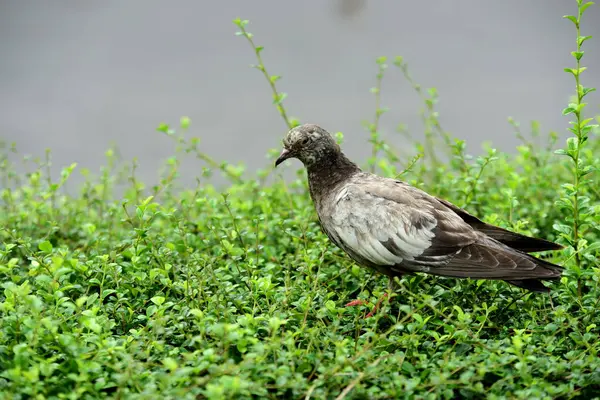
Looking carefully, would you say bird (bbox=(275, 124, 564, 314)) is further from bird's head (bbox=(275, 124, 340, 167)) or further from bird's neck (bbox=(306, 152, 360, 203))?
bird's head (bbox=(275, 124, 340, 167))

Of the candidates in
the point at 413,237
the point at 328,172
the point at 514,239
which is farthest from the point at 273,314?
the point at 514,239

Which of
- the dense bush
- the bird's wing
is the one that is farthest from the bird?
the dense bush

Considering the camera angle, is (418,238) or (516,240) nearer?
(418,238)

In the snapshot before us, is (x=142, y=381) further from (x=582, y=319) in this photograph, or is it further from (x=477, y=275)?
(x=582, y=319)

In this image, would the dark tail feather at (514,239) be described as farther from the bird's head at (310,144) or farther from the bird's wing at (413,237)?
the bird's head at (310,144)

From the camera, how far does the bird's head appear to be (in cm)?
516

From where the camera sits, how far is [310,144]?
17.0 ft

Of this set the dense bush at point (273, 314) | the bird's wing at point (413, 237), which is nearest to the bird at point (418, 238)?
the bird's wing at point (413, 237)

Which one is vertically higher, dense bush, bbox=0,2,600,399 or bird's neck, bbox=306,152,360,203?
bird's neck, bbox=306,152,360,203

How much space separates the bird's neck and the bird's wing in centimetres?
26

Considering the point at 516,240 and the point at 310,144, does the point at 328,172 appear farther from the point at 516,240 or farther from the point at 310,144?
the point at 516,240

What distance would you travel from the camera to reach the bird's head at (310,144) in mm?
5160

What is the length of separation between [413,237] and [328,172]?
0.89 meters

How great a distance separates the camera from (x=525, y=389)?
3.41 metres
